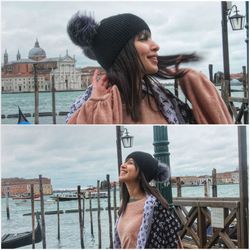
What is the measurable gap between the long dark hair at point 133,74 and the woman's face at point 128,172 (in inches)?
6.5

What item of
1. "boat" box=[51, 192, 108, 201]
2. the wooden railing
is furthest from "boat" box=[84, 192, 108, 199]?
the wooden railing

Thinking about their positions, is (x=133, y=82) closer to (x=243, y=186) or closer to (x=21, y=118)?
(x=21, y=118)

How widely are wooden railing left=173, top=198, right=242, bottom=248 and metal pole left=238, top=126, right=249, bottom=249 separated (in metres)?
0.01

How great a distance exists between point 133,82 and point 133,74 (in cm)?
3

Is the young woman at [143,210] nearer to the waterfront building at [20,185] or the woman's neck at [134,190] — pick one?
the woman's neck at [134,190]

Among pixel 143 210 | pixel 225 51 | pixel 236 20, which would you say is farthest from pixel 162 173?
pixel 236 20

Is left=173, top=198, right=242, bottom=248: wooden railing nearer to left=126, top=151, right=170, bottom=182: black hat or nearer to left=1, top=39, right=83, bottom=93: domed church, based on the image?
left=126, top=151, right=170, bottom=182: black hat

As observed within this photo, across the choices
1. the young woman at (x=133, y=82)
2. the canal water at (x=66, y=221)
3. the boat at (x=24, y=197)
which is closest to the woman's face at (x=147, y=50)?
the young woman at (x=133, y=82)

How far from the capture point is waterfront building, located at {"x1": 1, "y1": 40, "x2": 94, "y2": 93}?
340 centimetres

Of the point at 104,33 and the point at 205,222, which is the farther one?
the point at 205,222

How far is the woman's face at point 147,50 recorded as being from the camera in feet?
11.1

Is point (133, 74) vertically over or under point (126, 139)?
over

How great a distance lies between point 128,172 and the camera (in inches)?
136

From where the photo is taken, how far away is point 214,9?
3.42m
